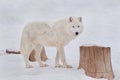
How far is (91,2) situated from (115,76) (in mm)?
482

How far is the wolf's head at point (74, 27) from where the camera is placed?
146 centimetres

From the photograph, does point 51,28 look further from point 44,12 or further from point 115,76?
point 115,76

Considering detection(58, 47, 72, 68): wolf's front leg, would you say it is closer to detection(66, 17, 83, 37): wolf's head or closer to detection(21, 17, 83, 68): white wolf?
detection(21, 17, 83, 68): white wolf

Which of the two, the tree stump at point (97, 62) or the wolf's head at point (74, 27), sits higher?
the wolf's head at point (74, 27)

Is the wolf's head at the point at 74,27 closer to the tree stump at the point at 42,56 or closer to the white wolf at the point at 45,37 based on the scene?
the white wolf at the point at 45,37

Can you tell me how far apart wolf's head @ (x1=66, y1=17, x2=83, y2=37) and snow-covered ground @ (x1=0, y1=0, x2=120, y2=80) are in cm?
19

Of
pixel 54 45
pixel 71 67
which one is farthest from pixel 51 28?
pixel 71 67

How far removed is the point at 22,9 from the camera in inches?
70.6

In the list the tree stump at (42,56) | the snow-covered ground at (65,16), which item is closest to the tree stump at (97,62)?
the snow-covered ground at (65,16)

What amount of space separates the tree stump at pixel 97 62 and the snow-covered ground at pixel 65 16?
0.05 metres

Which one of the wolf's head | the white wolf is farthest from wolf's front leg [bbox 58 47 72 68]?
the wolf's head

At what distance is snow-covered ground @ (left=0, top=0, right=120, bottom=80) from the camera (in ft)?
5.43

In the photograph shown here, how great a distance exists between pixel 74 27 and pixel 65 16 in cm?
26

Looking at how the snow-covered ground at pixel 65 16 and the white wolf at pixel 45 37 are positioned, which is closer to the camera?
the white wolf at pixel 45 37
